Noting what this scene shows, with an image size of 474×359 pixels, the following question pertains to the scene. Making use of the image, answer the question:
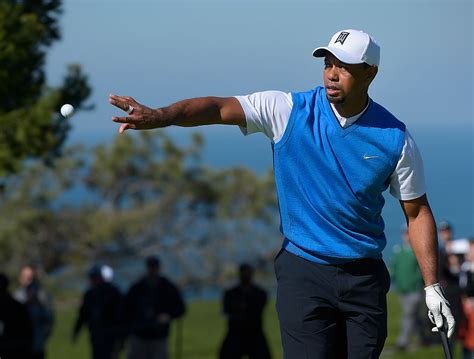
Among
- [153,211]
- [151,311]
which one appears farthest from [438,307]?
[153,211]

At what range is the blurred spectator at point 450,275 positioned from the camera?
1541cm

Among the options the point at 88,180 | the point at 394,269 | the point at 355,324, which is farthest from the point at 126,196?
the point at 355,324

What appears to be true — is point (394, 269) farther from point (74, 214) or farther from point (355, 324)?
point (74, 214)

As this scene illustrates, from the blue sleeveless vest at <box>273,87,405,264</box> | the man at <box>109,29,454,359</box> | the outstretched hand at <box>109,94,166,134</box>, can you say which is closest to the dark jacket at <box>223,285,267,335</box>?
the man at <box>109,29,454,359</box>

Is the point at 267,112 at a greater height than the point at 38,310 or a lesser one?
greater

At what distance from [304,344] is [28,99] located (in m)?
6.33

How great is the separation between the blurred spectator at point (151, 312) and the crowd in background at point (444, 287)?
3.14 metres

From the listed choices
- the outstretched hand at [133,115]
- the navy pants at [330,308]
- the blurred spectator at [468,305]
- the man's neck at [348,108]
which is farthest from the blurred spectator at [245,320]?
the outstretched hand at [133,115]

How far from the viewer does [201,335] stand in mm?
27641

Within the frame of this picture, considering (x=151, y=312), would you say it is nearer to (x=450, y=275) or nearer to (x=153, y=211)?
(x=450, y=275)

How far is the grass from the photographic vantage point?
857 inches

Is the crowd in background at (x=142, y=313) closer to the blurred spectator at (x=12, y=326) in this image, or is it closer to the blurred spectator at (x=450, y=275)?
the blurred spectator at (x=12, y=326)

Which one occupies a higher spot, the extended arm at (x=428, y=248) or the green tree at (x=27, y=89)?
the green tree at (x=27, y=89)

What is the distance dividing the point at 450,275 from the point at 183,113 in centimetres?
1102
